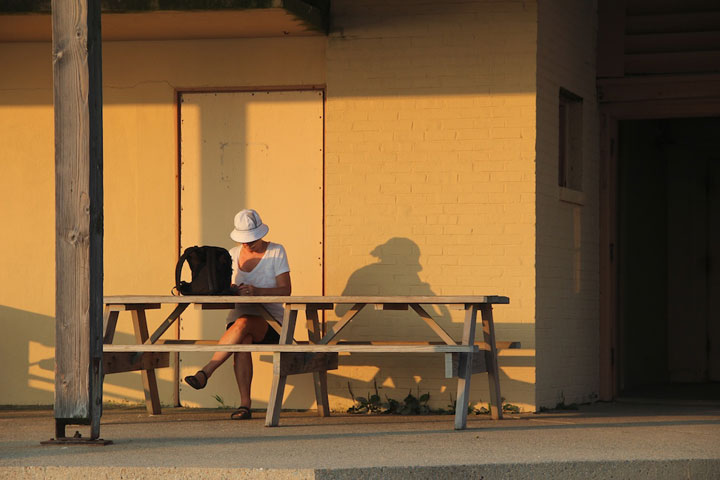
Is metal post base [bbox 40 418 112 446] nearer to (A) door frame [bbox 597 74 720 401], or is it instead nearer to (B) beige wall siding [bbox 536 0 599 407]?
(B) beige wall siding [bbox 536 0 599 407]

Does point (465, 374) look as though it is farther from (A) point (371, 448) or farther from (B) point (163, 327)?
(B) point (163, 327)

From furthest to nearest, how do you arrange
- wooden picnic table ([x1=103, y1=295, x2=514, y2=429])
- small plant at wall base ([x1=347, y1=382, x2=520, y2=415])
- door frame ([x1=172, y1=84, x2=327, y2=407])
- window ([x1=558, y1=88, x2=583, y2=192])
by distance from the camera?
window ([x1=558, y1=88, x2=583, y2=192])
door frame ([x1=172, y1=84, x2=327, y2=407])
small plant at wall base ([x1=347, y1=382, x2=520, y2=415])
wooden picnic table ([x1=103, y1=295, x2=514, y2=429])

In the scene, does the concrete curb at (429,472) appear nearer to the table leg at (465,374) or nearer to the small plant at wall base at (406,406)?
the table leg at (465,374)

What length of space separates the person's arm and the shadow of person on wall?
708mm

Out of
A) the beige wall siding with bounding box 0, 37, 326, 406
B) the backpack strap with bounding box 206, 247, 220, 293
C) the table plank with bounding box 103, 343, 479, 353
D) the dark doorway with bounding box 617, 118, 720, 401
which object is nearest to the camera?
the table plank with bounding box 103, 343, 479, 353

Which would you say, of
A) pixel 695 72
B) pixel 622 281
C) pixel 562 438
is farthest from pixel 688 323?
pixel 562 438

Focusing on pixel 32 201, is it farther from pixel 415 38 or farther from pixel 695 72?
pixel 695 72

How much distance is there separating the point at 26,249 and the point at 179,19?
7.87 feet

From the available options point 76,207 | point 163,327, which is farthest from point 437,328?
point 76,207

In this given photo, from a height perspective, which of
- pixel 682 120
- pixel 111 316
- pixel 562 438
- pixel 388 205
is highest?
pixel 682 120

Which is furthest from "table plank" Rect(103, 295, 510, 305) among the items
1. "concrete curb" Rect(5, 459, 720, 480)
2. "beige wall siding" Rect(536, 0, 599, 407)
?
"concrete curb" Rect(5, 459, 720, 480)

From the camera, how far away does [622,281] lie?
42.0 ft

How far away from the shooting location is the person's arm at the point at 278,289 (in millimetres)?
9109

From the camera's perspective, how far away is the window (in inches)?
418
